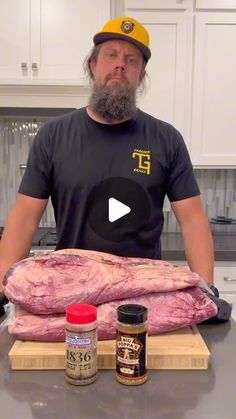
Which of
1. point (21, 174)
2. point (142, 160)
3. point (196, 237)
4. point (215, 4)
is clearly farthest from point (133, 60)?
point (21, 174)

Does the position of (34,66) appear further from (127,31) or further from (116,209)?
(116,209)

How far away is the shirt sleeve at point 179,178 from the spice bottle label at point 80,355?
70 cm

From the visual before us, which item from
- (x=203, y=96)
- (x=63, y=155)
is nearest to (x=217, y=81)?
(x=203, y=96)

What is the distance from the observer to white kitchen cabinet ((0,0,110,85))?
2145 mm

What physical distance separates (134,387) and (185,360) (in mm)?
108

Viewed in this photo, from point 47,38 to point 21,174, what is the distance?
0.80 m

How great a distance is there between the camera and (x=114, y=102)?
1.28 meters

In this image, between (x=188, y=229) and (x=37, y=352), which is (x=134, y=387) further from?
(x=188, y=229)

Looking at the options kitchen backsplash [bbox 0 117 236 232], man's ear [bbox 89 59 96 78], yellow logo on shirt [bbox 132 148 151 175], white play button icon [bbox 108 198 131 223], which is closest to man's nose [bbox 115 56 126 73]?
man's ear [bbox 89 59 96 78]

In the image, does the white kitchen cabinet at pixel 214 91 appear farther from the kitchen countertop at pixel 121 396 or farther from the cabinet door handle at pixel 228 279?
the kitchen countertop at pixel 121 396

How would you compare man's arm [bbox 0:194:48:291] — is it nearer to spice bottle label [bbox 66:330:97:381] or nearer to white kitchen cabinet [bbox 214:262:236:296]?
spice bottle label [bbox 66:330:97:381]

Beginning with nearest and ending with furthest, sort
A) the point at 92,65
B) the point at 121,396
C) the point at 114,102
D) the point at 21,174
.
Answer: the point at 121,396, the point at 114,102, the point at 92,65, the point at 21,174

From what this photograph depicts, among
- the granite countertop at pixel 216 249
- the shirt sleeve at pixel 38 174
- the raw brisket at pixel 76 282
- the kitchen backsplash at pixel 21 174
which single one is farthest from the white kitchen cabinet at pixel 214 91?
the raw brisket at pixel 76 282

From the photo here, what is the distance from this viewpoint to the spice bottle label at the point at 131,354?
639 mm
